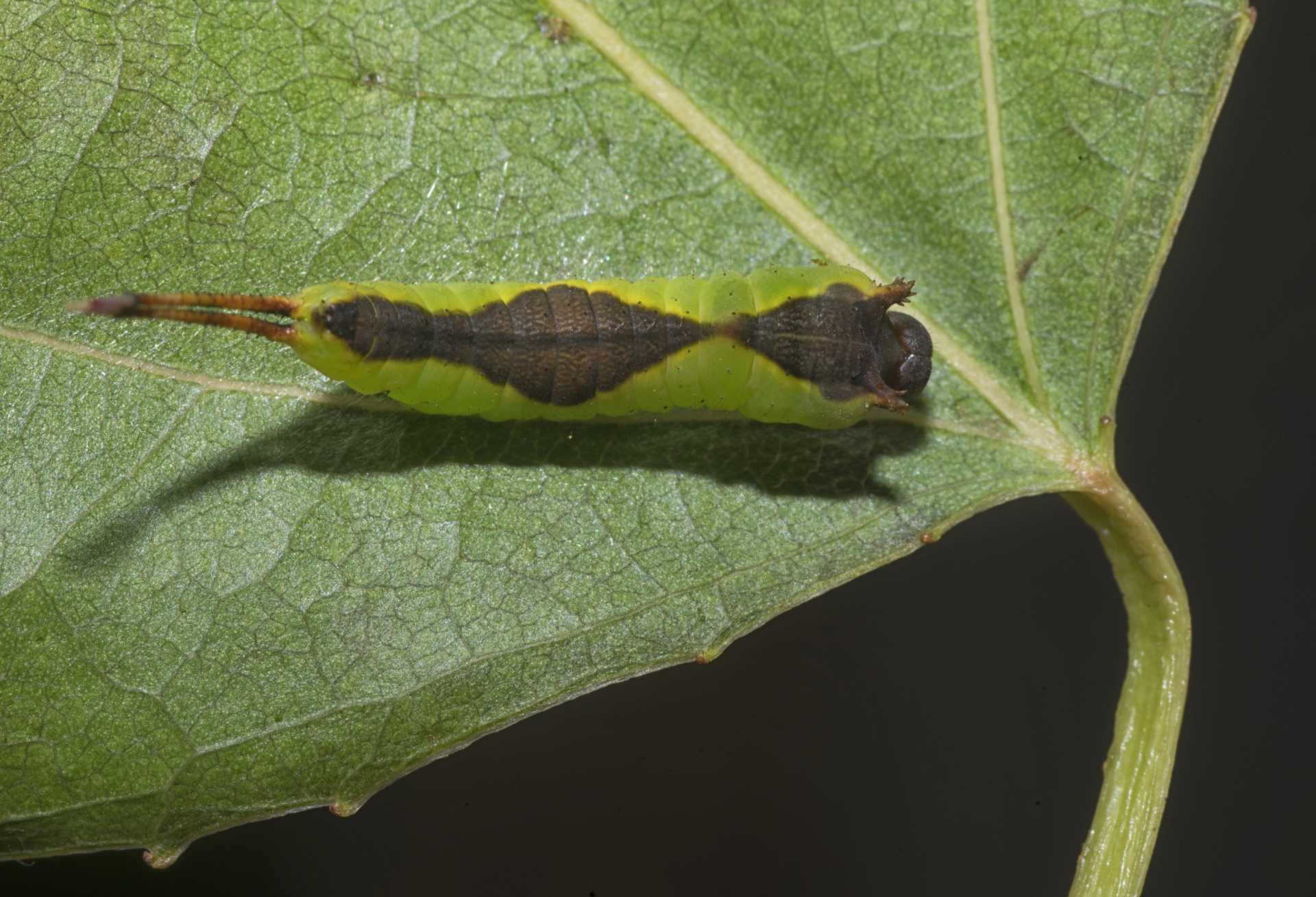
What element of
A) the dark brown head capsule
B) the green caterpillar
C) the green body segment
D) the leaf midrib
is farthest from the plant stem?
the green body segment

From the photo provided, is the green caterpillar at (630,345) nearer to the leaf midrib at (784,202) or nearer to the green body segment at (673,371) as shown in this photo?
the green body segment at (673,371)

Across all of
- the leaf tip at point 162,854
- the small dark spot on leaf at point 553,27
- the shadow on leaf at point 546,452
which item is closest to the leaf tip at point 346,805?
the leaf tip at point 162,854

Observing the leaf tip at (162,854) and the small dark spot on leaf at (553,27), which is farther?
the small dark spot on leaf at (553,27)

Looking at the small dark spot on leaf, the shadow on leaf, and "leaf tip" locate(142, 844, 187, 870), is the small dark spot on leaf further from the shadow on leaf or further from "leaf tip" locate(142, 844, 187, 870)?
"leaf tip" locate(142, 844, 187, 870)

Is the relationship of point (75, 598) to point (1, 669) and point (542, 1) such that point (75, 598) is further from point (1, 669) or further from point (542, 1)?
point (542, 1)

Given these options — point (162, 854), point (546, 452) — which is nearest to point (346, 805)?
point (162, 854)

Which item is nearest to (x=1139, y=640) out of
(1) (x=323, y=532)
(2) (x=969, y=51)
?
(2) (x=969, y=51)
